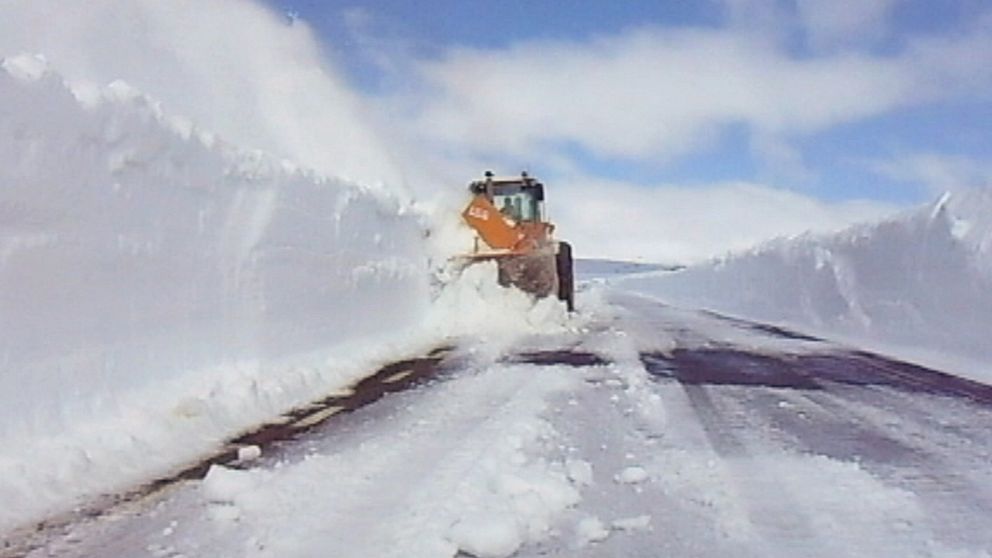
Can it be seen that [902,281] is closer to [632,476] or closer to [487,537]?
[632,476]

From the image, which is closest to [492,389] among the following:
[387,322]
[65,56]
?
[387,322]

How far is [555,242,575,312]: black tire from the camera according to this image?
21.3 metres

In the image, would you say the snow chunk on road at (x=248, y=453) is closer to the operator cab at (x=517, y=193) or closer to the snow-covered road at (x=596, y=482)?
the snow-covered road at (x=596, y=482)

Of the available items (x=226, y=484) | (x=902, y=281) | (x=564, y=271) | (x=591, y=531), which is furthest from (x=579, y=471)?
(x=564, y=271)

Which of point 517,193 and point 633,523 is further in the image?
point 517,193

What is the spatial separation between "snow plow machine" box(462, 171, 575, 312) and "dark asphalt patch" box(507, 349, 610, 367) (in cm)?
618

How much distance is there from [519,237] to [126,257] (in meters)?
13.5

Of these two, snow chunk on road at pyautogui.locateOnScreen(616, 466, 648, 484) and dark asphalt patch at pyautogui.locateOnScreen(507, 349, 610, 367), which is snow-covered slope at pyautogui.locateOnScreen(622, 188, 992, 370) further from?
snow chunk on road at pyautogui.locateOnScreen(616, 466, 648, 484)

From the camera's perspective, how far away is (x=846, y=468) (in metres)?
5.82

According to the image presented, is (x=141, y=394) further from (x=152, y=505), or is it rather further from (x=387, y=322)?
(x=387, y=322)

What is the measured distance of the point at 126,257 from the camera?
7242 millimetres

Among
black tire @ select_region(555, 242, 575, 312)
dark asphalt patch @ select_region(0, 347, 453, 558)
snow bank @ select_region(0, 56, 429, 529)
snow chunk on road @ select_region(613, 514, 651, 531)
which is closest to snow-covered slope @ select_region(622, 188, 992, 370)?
black tire @ select_region(555, 242, 575, 312)

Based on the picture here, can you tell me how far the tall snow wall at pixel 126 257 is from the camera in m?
5.90

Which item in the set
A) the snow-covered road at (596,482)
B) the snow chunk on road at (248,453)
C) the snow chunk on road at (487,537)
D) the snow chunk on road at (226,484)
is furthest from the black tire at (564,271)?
the snow chunk on road at (487,537)
